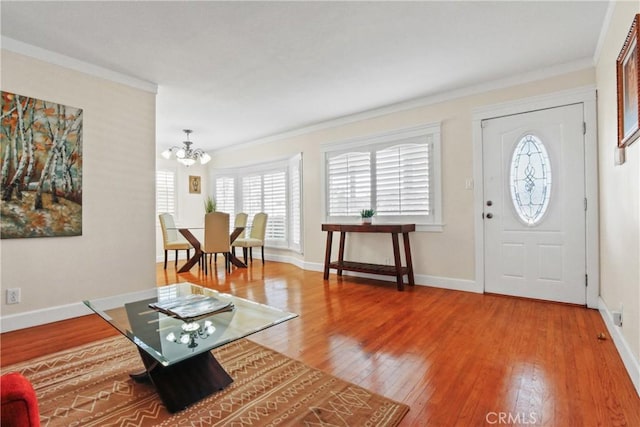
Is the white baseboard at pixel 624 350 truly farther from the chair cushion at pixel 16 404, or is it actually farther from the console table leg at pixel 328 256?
the console table leg at pixel 328 256

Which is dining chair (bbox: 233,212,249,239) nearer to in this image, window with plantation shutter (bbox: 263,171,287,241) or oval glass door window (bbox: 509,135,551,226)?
window with plantation shutter (bbox: 263,171,287,241)

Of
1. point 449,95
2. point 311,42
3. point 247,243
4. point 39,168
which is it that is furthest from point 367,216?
point 39,168

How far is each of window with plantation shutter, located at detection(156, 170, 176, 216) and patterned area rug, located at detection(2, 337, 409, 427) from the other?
16.1 feet

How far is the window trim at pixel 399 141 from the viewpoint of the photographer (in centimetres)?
390

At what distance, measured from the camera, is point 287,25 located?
8.05ft

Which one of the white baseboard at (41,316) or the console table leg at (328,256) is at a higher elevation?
the console table leg at (328,256)

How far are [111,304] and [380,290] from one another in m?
2.73

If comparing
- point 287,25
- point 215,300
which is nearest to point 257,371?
point 215,300

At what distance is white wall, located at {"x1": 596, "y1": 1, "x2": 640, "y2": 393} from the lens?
1774 millimetres

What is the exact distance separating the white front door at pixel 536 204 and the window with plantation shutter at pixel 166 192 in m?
5.96

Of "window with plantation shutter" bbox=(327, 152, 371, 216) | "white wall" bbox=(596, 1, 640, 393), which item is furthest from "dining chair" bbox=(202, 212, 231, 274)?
"white wall" bbox=(596, 1, 640, 393)

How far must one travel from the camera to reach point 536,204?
3.27 m

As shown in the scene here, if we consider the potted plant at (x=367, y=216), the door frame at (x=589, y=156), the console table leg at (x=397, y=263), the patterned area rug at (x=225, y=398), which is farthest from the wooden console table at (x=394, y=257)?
the patterned area rug at (x=225, y=398)

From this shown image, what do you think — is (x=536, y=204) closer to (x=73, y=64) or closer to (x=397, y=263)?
(x=397, y=263)
